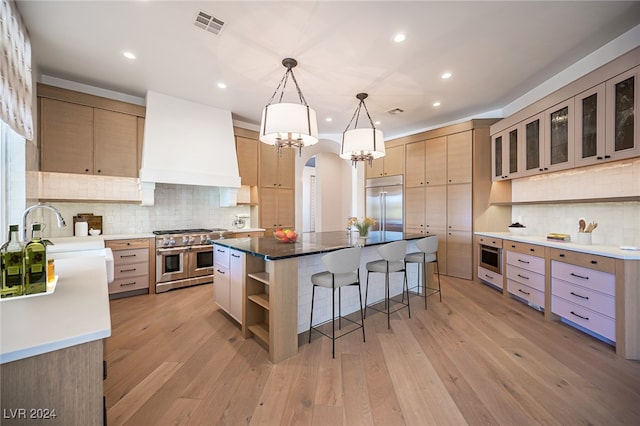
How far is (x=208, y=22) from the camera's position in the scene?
2.49 meters

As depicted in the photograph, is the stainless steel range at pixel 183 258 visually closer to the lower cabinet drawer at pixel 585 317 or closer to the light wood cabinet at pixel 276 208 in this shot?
the light wood cabinet at pixel 276 208

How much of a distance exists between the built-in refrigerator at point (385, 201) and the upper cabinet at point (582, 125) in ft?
6.78

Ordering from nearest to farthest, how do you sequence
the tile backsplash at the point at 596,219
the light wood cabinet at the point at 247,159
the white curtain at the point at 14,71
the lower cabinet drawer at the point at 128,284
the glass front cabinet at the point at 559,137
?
the white curtain at the point at 14,71 → the tile backsplash at the point at 596,219 → the glass front cabinet at the point at 559,137 → the lower cabinet drawer at the point at 128,284 → the light wood cabinet at the point at 247,159

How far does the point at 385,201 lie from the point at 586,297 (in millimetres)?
3642

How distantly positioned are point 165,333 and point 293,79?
10.9 feet

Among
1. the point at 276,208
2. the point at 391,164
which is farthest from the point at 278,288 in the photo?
the point at 391,164

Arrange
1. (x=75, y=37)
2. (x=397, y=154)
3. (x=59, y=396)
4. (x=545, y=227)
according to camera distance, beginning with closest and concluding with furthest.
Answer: (x=59, y=396) < (x=75, y=37) < (x=545, y=227) < (x=397, y=154)

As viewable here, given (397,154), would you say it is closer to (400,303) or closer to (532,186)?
(532,186)

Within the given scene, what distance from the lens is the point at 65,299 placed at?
3.78 feet

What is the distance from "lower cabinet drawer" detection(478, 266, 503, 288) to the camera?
12.7ft

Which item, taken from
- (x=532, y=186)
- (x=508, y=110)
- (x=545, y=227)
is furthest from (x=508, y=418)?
(x=508, y=110)

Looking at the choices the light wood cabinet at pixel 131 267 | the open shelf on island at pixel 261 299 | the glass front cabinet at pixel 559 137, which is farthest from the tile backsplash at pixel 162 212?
the glass front cabinet at pixel 559 137

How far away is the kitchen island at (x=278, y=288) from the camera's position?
223 cm

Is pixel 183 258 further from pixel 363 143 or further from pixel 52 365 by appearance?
pixel 52 365
